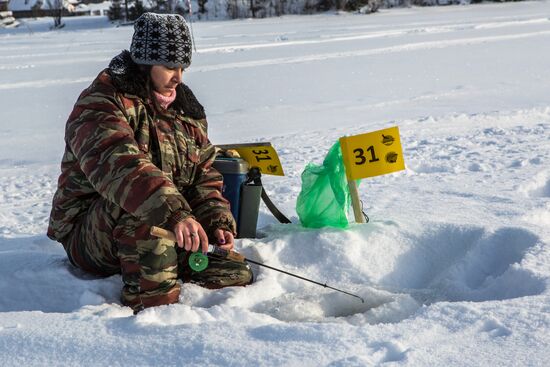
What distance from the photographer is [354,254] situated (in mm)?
2688

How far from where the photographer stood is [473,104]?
252 inches

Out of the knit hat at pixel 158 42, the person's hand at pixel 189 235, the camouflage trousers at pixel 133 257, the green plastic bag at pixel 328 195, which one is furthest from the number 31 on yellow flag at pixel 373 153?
the person's hand at pixel 189 235

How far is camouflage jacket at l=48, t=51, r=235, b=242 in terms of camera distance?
79.4 inches

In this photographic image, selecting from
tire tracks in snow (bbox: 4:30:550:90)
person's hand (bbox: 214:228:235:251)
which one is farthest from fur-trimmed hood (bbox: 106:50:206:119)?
tire tracks in snow (bbox: 4:30:550:90)

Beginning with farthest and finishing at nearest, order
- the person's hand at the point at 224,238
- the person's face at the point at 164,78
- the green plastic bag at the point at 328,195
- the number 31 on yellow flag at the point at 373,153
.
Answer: the green plastic bag at the point at 328,195 → the number 31 on yellow flag at the point at 373,153 → the person's hand at the point at 224,238 → the person's face at the point at 164,78

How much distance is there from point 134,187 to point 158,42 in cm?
54

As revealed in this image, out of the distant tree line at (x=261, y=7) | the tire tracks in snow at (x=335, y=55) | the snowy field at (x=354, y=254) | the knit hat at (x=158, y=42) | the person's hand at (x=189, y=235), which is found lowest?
the snowy field at (x=354, y=254)

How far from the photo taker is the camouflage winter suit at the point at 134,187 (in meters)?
2.04

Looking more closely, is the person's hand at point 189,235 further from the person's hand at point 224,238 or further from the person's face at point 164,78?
the person's face at point 164,78

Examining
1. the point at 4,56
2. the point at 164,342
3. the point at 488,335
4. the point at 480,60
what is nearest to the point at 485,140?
the point at 488,335

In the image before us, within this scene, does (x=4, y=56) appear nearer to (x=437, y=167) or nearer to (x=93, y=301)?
(x=437, y=167)

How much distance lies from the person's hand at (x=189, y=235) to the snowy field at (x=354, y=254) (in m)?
0.20

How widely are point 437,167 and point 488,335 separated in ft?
7.92

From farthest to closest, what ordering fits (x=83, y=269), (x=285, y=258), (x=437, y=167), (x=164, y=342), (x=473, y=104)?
(x=473, y=104)
(x=437, y=167)
(x=285, y=258)
(x=83, y=269)
(x=164, y=342)
